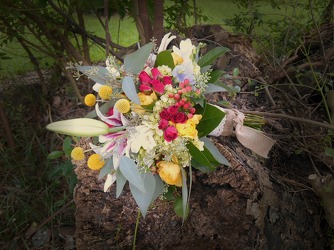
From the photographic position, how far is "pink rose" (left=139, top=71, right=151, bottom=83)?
1118 mm

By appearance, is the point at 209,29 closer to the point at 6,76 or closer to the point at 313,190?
the point at 313,190

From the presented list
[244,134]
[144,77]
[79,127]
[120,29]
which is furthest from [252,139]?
[120,29]

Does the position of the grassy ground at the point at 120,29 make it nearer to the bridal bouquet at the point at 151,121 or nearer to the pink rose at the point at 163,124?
the bridal bouquet at the point at 151,121

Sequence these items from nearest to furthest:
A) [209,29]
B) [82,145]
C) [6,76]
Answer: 1. [82,145]
2. [209,29]
3. [6,76]

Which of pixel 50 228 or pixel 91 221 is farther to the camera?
pixel 50 228

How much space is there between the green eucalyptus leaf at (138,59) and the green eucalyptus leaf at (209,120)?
0.24 m

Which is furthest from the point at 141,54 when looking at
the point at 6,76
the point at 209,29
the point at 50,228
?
the point at 6,76

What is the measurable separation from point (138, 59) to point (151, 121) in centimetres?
19

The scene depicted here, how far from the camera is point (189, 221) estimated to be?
1405 mm

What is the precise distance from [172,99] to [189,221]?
0.52 m

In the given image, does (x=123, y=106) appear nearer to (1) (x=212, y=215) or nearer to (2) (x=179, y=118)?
(2) (x=179, y=118)

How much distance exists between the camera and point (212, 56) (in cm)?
128

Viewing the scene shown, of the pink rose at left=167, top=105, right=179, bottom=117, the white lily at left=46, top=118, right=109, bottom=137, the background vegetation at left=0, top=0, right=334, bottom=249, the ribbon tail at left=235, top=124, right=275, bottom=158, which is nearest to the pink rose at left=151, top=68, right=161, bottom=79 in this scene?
the pink rose at left=167, top=105, right=179, bottom=117

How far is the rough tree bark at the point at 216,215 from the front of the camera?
136cm
